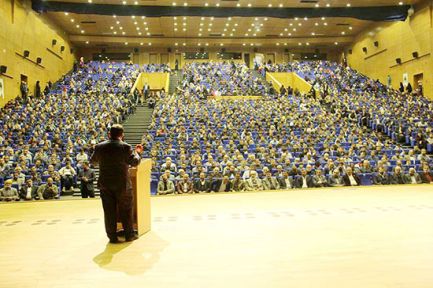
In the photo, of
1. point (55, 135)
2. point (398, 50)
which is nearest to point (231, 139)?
point (55, 135)

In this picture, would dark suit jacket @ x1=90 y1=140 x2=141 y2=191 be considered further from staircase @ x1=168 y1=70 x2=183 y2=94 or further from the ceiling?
staircase @ x1=168 y1=70 x2=183 y2=94

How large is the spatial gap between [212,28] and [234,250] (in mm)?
24785

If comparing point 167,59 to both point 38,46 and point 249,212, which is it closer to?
point 38,46

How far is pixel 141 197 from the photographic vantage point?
13.3ft

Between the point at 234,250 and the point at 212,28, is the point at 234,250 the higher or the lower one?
the lower one

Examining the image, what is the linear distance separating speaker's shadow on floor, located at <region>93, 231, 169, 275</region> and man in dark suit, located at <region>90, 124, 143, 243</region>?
0.17 metres

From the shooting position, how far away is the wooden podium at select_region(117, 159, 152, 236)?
3963 millimetres

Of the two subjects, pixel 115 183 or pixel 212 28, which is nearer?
pixel 115 183

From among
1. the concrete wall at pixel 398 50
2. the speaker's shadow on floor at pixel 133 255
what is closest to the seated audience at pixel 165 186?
the speaker's shadow on floor at pixel 133 255

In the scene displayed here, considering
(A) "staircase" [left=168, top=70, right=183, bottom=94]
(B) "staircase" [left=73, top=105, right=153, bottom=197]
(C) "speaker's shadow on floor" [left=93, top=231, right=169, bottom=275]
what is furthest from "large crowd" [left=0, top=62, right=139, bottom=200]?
(C) "speaker's shadow on floor" [left=93, top=231, right=169, bottom=275]

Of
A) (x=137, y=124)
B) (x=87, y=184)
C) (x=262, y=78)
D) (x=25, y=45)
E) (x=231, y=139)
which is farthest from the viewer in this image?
(x=262, y=78)

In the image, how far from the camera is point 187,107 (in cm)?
1630

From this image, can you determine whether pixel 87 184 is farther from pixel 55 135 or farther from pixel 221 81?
pixel 221 81

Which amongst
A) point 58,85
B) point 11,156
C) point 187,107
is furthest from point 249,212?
point 58,85
